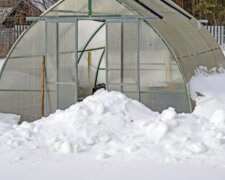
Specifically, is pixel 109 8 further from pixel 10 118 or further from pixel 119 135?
pixel 119 135

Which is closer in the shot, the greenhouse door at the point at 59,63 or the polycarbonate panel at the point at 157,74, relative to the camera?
the polycarbonate panel at the point at 157,74

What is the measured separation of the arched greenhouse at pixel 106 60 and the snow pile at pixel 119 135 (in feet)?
5.19

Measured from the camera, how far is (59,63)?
38.1 feet

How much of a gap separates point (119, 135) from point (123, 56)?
2977 millimetres

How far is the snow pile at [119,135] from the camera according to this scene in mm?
8086

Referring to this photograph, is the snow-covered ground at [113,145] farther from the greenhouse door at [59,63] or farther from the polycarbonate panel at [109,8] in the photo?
the polycarbonate panel at [109,8]

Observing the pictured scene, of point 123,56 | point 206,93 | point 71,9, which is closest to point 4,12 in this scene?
point 71,9

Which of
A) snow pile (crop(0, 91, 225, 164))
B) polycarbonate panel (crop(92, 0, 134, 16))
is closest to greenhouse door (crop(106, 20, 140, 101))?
polycarbonate panel (crop(92, 0, 134, 16))

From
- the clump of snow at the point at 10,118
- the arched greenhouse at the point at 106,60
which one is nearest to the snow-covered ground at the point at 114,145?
the arched greenhouse at the point at 106,60

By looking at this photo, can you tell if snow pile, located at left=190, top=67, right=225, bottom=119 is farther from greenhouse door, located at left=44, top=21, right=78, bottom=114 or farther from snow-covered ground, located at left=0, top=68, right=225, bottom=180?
greenhouse door, located at left=44, top=21, right=78, bottom=114

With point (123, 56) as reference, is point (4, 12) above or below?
above

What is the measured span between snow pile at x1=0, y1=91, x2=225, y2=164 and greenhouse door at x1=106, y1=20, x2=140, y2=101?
1.63 m

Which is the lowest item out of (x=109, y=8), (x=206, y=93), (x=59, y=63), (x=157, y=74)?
(x=206, y=93)

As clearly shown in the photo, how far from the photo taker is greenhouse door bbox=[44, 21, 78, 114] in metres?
11.5
